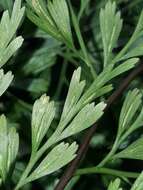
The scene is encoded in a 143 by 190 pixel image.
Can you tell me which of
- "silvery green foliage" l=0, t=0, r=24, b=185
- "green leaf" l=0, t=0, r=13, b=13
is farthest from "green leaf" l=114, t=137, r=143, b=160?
"green leaf" l=0, t=0, r=13, b=13

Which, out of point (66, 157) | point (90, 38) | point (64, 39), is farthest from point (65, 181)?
point (90, 38)

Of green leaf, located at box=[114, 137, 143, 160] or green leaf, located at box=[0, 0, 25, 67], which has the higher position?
green leaf, located at box=[0, 0, 25, 67]

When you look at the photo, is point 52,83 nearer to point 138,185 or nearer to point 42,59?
point 42,59

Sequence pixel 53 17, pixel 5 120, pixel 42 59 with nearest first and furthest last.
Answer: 1. pixel 5 120
2. pixel 53 17
3. pixel 42 59

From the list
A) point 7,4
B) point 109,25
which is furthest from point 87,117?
point 7,4

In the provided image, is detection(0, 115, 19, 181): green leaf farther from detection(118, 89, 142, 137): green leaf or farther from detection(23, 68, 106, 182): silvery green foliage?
detection(118, 89, 142, 137): green leaf

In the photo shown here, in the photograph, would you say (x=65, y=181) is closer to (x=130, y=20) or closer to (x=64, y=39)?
(x=64, y=39)
